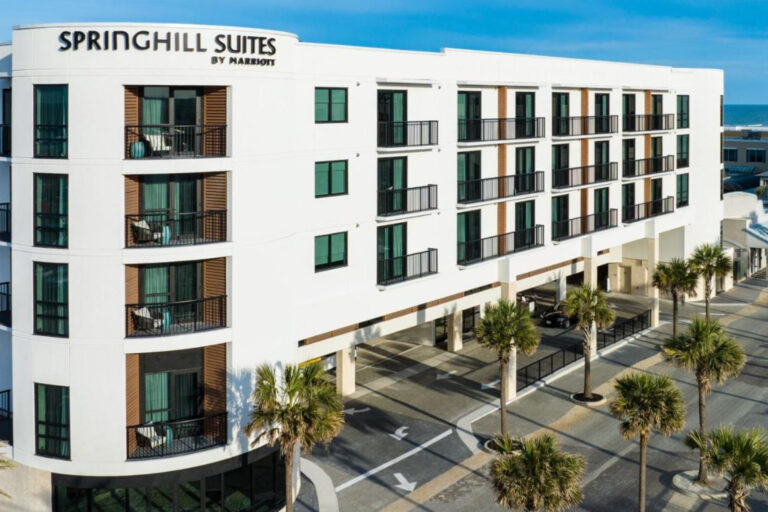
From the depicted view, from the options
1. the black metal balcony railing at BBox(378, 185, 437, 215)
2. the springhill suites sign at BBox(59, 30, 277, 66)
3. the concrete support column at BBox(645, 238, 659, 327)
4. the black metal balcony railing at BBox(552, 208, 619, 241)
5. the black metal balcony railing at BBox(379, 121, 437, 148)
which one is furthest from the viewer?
the concrete support column at BBox(645, 238, 659, 327)

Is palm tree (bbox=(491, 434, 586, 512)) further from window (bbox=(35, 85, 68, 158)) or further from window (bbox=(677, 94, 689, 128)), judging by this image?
window (bbox=(677, 94, 689, 128))

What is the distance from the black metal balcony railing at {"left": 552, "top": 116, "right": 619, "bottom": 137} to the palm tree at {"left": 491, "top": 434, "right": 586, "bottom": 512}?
28.6 meters

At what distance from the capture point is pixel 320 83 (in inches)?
1406

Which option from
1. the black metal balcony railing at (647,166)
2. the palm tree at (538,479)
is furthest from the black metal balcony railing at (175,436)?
the black metal balcony railing at (647,166)

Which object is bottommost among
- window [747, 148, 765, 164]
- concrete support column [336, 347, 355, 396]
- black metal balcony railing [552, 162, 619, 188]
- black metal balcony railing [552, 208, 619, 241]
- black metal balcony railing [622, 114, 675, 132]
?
concrete support column [336, 347, 355, 396]

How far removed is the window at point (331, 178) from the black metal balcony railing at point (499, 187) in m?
8.29

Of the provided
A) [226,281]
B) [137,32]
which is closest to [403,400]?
[226,281]

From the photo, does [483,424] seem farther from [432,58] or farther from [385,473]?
[432,58]

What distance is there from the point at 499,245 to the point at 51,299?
81.7 ft

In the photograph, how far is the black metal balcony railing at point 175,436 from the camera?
2862cm

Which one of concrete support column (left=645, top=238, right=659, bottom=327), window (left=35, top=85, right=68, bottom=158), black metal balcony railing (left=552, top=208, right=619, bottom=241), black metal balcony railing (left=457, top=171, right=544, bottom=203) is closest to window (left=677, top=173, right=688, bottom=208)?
concrete support column (left=645, top=238, right=659, bottom=327)

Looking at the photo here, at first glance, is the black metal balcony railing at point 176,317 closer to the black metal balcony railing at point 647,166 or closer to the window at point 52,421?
the window at point 52,421

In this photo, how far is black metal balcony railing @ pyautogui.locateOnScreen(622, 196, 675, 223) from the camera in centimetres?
5859

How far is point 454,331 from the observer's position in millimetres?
50594
